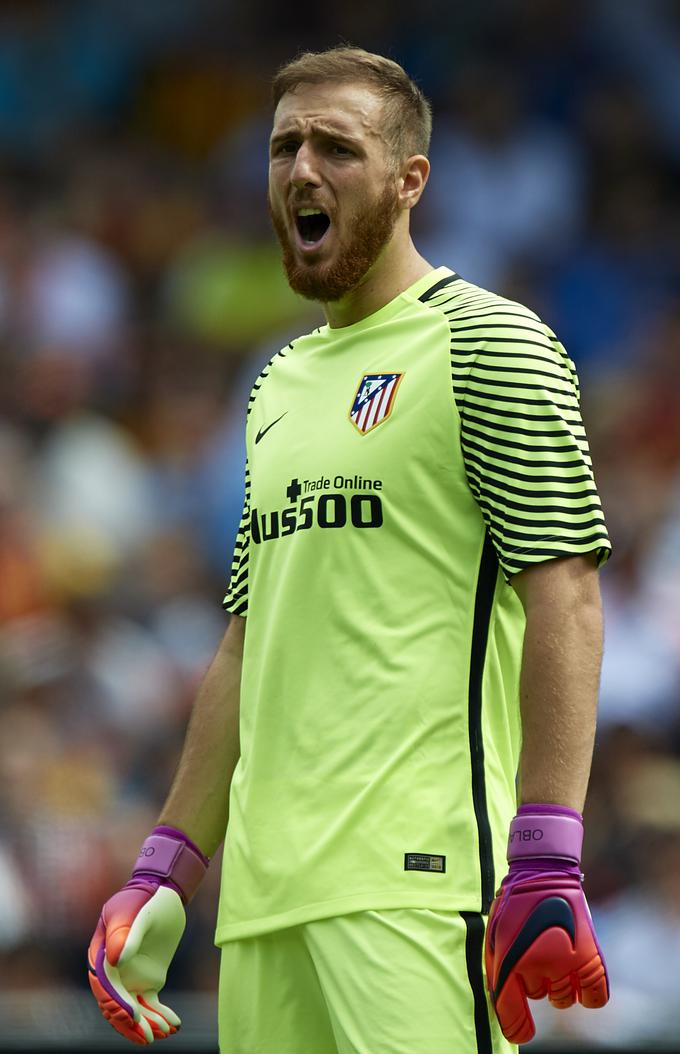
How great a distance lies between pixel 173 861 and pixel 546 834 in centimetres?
87

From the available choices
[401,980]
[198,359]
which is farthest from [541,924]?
[198,359]

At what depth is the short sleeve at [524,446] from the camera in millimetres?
2898

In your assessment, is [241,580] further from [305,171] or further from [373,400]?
[305,171]

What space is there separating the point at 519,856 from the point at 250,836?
54 centimetres

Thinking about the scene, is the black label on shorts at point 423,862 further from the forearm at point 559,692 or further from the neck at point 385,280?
the neck at point 385,280

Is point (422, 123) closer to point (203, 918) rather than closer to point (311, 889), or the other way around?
point (311, 889)

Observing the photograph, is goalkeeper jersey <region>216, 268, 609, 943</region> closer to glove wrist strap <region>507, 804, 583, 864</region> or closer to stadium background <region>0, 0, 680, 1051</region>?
glove wrist strap <region>507, 804, 583, 864</region>

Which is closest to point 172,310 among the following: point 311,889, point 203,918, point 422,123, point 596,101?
point 596,101

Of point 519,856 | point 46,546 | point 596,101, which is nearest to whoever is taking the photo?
point 519,856

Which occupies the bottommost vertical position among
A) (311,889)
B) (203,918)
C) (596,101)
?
(203,918)

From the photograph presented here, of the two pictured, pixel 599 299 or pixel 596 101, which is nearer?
pixel 599 299

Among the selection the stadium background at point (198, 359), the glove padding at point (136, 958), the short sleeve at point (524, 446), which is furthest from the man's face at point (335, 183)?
the stadium background at point (198, 359)

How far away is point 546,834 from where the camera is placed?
2.77 metres

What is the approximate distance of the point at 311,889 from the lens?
295 centimetres
